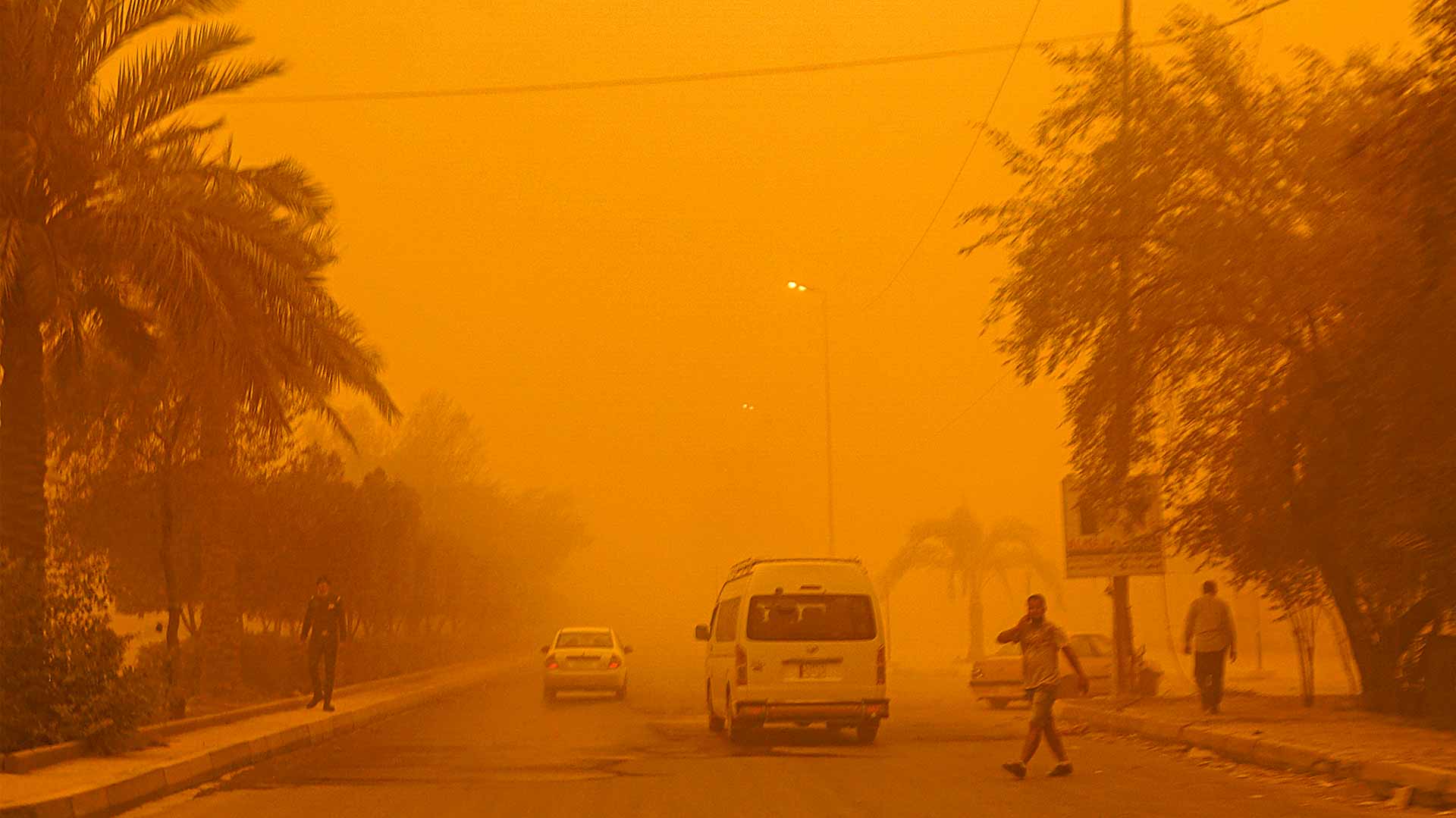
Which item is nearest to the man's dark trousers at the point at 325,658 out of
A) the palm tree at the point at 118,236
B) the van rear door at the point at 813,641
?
the palm tree at the point at 118,236

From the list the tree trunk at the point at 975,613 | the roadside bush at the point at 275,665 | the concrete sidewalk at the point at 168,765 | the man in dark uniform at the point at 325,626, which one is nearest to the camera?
the concrete sidewalk at the point at 168,765

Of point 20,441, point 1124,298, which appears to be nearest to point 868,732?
point 1124,298

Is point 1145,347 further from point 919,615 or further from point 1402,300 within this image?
point 919,615

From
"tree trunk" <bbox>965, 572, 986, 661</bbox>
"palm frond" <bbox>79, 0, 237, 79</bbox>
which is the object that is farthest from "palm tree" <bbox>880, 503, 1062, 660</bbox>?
"palm frond" <bbox>79, 0, 237, 79</bbox>

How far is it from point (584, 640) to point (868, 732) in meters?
14.6

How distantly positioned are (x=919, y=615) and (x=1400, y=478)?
74940 mm

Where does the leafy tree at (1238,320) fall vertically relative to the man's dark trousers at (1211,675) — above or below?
above

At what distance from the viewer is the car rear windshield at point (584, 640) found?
1313 inches

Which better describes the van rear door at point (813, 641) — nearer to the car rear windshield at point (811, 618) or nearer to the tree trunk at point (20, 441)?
the car rear windshield at point (811, 618)

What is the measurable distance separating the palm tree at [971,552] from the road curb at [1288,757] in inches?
1106

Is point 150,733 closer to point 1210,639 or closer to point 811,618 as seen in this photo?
point 811,618

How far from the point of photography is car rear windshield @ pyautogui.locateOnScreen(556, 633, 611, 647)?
33.3m

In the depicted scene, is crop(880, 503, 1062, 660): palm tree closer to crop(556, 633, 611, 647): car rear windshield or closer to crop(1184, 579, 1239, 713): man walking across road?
crop(556, 633, 611, 647): car rear windshield

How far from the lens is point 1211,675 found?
21016 millimetres
